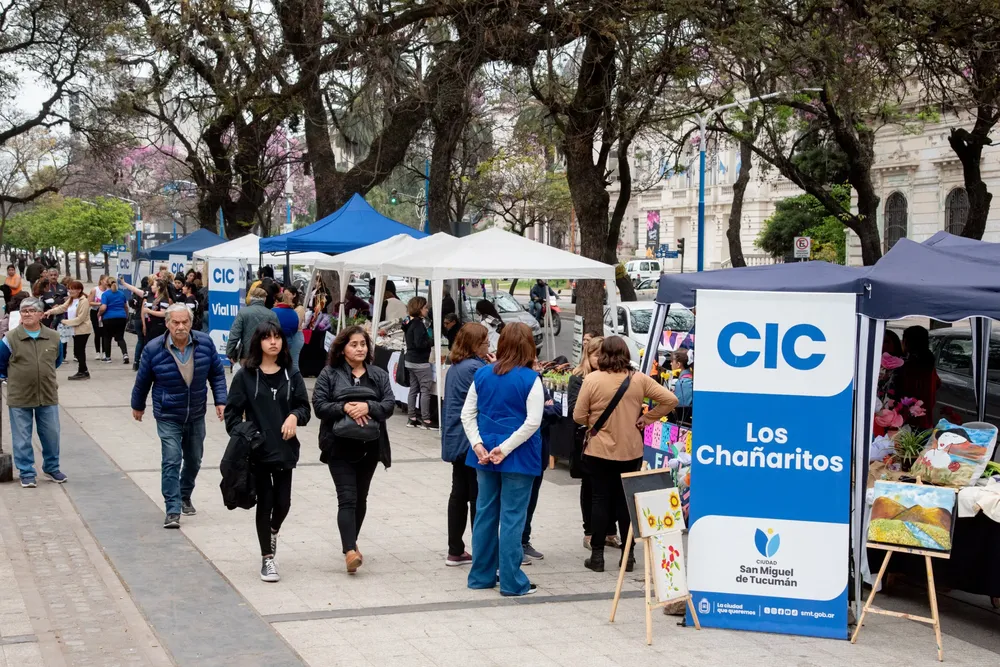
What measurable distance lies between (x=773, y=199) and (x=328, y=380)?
57552 millimetres

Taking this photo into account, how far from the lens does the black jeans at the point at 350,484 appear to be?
771 cm

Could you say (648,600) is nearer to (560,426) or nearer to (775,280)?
(775,280)

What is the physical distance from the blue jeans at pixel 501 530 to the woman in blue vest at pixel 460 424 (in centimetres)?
17

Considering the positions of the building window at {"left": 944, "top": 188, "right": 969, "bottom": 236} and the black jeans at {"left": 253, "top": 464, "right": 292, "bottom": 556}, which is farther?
the building window at {"left": 944, "top": 188, "right": 969, "bottom": 236}

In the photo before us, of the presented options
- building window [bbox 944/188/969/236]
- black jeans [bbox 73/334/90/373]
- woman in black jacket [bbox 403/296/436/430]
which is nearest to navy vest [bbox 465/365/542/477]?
woman in black jacket [bbox 403/296/436/430]

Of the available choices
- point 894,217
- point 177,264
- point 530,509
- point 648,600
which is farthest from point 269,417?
point 894,217

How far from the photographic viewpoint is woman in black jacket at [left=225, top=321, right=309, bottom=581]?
7.56m

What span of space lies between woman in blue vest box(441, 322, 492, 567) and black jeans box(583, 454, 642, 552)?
2.65 ft

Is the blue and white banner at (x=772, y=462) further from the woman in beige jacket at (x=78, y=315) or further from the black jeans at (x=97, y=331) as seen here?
the black jeans at (x=97, y=331)

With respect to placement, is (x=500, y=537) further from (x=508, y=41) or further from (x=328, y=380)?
(x=508, y=41)

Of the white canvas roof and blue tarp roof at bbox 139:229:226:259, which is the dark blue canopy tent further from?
blue tarp roof at bbox 139:229:226:259

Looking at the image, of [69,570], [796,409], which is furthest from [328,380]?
[796,409]

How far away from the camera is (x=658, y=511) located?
22.3ft

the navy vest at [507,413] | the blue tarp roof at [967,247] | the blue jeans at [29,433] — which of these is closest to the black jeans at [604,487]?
the navy vest at [507,413]
